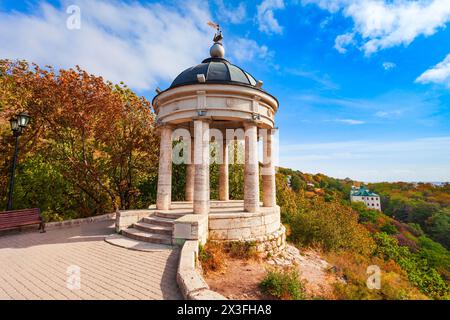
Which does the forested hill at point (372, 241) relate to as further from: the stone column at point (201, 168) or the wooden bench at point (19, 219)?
the wooden bench at point (19, 219)

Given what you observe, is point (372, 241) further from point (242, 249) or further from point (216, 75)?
point (216, 75)

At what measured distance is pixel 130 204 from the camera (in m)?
16.9

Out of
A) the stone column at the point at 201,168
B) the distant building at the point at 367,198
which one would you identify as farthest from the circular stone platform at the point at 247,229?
the distant building at the point at 367,198

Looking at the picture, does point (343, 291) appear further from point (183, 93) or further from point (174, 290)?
point (183, 93)

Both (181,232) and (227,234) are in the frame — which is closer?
(181,232)

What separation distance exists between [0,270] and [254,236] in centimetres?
788

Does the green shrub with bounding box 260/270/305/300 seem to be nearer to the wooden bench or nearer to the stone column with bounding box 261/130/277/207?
the stone column with bounding box 261/130/277/207

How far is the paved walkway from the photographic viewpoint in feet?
14.9

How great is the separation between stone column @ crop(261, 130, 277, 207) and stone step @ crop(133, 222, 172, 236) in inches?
220

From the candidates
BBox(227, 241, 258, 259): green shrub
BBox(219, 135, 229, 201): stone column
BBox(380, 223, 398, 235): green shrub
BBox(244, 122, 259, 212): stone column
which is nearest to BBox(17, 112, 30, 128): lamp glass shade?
BBox(244, 122, 259, 212): stone column
